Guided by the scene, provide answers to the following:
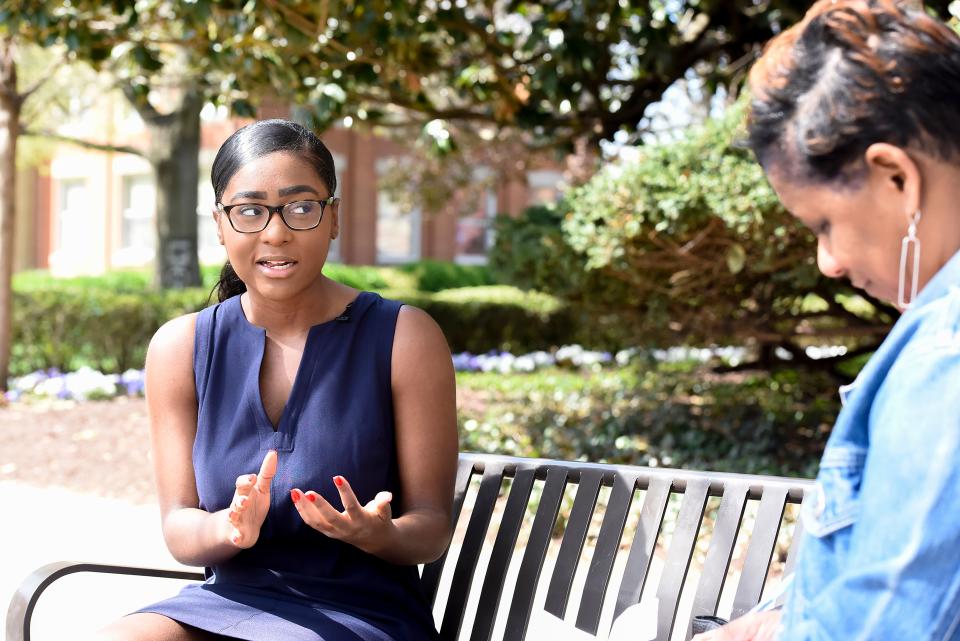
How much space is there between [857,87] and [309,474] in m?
1.53

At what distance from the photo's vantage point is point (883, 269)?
1.29 metres

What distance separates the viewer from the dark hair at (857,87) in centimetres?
122

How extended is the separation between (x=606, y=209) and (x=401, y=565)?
143 inches

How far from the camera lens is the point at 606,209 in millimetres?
5809

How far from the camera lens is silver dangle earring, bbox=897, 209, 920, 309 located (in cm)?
124

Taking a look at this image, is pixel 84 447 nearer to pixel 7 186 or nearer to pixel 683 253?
pixel 7 186

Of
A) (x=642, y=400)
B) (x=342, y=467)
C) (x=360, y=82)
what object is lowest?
(x=642, y=400)

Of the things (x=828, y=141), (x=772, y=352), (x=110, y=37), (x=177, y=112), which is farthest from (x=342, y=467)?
(x=177, y=112)

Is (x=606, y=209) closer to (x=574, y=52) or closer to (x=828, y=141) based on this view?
(x=574, y=52)

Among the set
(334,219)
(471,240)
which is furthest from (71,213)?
(334,219)

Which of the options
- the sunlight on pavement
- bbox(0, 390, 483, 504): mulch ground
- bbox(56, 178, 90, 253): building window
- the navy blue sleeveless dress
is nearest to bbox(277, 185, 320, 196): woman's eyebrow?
the navy blue sleeveless dress

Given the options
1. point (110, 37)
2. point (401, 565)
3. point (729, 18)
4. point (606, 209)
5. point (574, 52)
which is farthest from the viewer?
point (729, 18)

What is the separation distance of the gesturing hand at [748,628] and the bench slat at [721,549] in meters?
0.66

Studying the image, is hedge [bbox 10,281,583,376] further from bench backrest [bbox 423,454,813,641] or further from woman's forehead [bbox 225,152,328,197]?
woman's forehead [bbox 225,152,328,197]
